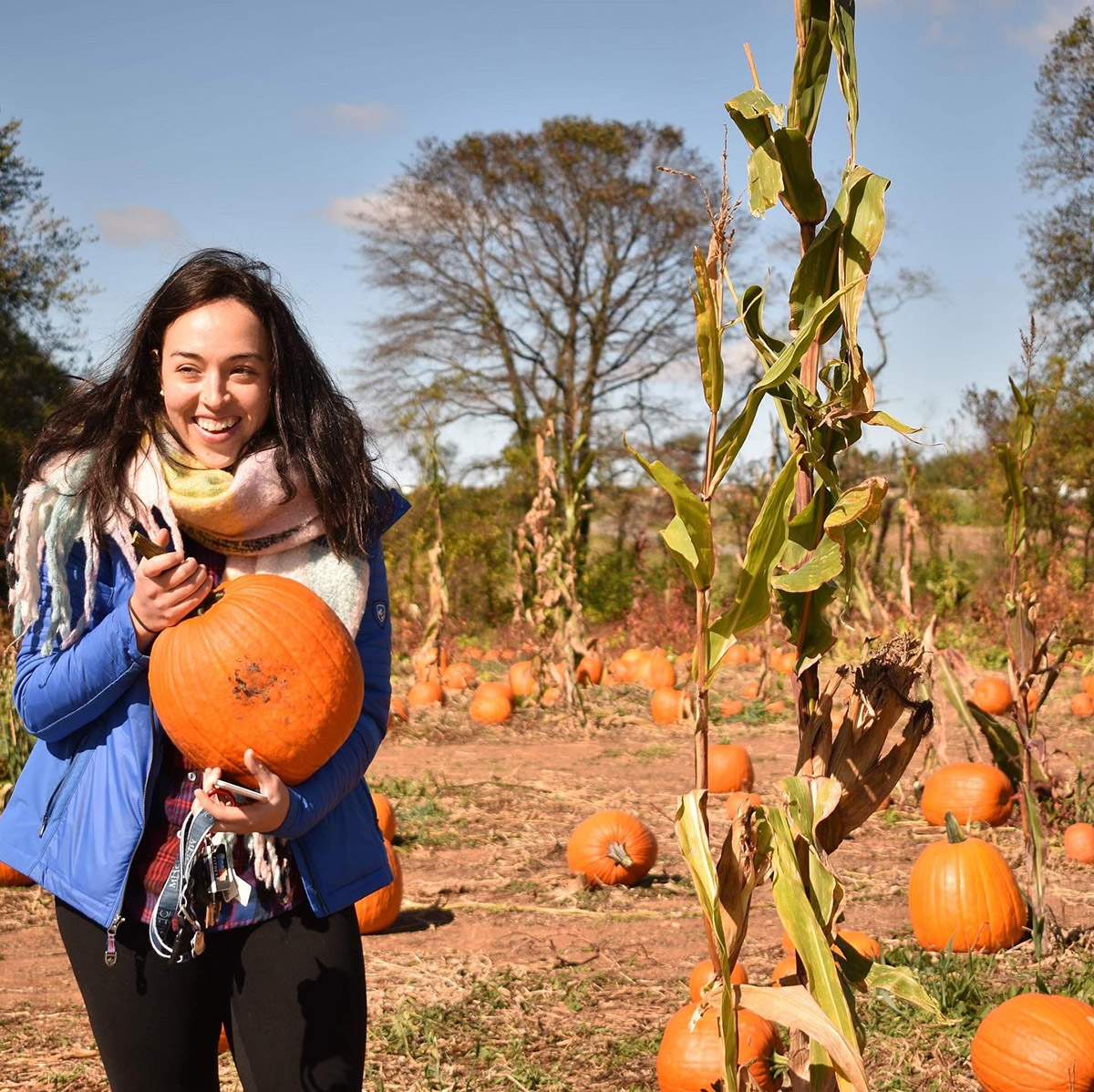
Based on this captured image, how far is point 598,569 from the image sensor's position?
2216 centimetres

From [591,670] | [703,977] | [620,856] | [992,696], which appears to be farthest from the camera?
[591,670]

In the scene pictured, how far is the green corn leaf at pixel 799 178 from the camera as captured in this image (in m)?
2.04

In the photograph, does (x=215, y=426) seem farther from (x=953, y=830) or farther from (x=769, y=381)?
(x=953, y=830)

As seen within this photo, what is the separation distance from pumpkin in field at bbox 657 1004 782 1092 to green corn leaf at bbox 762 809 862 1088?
1117mm

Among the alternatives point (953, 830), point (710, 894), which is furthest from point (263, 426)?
point (953, 830)

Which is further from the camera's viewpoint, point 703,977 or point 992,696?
point 992,696

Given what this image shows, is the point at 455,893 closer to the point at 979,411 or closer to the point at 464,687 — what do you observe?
the point at 464,687

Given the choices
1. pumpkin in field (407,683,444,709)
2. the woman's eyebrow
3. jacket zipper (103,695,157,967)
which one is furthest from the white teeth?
pumpkin in field (407,683,444,709)

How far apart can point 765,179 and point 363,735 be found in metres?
1.25

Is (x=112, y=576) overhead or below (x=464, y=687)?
overhead

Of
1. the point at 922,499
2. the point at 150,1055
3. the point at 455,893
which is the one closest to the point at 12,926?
the point at 455,893

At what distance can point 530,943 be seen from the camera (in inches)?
179

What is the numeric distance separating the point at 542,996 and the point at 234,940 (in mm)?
2165

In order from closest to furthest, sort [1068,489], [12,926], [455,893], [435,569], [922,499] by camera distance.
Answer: [12,926], [455,893], [435,569], [1068,489], [922,499]
